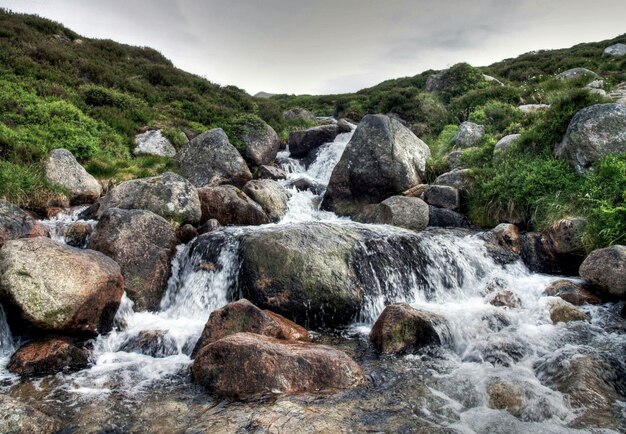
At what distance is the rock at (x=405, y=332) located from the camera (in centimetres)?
763

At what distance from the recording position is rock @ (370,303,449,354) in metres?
7.63

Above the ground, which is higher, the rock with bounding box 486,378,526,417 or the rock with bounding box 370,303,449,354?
the rock with bounding box 370,303,449,354

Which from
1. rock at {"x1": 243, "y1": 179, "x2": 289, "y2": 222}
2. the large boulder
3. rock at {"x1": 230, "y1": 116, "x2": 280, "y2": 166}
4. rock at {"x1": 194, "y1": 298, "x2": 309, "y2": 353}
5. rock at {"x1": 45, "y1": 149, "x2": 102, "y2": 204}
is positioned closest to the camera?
rock at {"x1": 194, "y1": 298, "x2": 309, "y2": 353}

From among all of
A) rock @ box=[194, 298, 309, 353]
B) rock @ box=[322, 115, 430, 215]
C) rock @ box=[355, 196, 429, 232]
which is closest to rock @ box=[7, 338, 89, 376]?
rock @ box=[194, 298, 309, 353]

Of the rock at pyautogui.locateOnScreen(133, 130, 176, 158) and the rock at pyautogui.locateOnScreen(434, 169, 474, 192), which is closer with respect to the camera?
the rock at pyautogui.locateOnScreen(434, 169, 474, 192)

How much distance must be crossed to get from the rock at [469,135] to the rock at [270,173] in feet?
28.3

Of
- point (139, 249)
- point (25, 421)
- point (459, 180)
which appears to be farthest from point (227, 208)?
point (25, 421)

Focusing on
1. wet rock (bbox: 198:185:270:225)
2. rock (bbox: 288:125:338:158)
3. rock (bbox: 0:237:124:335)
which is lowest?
rock (bbox: 0:237:124:335)

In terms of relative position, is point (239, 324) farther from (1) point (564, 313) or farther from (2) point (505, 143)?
(2) point (505, 143)

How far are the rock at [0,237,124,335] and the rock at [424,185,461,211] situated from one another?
1096 cm

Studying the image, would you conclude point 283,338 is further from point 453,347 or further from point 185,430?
point 453,347

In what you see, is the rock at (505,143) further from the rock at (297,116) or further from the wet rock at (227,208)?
the rock at (297,116)

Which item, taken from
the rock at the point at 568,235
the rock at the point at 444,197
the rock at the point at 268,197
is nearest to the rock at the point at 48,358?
the rock at the point at 268,197

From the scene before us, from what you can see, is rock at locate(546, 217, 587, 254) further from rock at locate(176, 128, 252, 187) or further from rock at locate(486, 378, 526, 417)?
rock at locate(176, 128, 252, 187)
